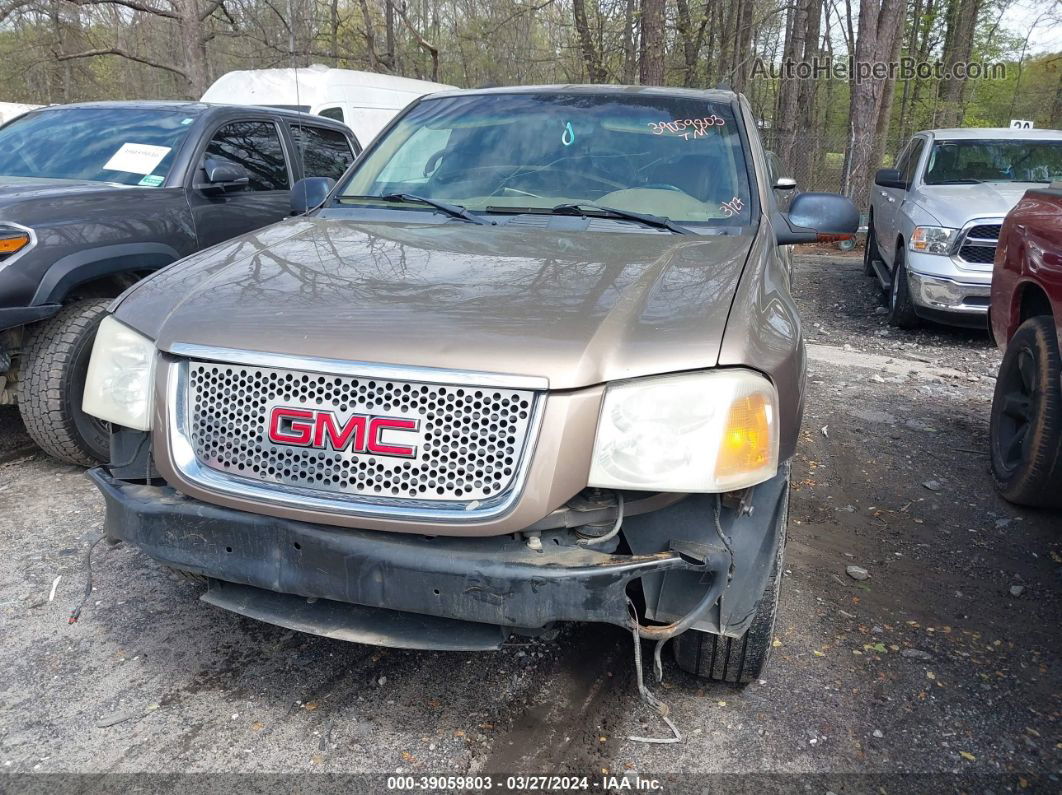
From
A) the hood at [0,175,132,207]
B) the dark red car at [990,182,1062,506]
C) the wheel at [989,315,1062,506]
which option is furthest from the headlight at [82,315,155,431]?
the wheel at [989,315,1062,506]

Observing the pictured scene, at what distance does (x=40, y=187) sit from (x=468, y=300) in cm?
334

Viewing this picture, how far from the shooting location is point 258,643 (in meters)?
2.85

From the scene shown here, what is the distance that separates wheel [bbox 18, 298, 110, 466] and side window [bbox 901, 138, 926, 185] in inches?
309

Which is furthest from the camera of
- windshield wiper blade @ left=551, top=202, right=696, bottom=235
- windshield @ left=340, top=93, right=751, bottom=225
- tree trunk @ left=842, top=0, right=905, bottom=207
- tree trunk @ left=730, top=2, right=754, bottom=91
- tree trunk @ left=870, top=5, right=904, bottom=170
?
tree trunk @ left=730, top=2, right=754, bottom=91

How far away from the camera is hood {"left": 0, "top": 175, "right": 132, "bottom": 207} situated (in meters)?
4.11

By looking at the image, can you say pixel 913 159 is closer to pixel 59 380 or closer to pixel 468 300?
pixel 468 300

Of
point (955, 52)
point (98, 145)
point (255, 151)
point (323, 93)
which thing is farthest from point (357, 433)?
point (955, 52)

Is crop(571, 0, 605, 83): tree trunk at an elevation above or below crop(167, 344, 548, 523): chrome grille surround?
above

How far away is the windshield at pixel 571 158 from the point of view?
3.36m

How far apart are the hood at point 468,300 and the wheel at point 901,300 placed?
18.3 feet

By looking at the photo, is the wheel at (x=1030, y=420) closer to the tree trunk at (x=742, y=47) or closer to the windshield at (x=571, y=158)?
the windshield at (x=571, y=158)

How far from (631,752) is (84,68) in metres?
28.4

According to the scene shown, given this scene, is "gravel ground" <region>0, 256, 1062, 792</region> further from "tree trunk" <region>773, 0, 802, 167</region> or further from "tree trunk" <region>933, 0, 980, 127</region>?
"tree trunk" <region>933, 0, 980, 127</region>

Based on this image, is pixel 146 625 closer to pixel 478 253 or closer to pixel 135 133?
pixel 478 253
